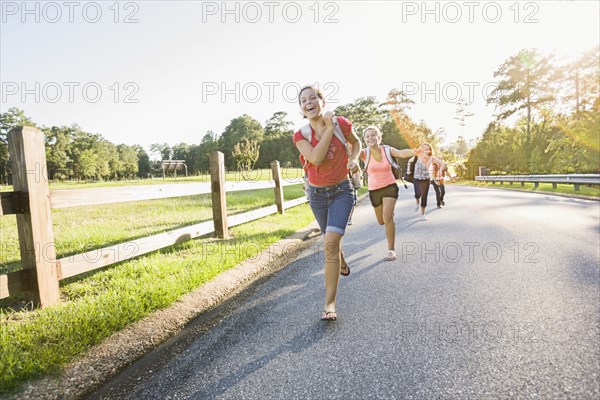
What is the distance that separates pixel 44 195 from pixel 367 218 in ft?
26.6

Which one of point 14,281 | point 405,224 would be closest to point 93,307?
point 14,281

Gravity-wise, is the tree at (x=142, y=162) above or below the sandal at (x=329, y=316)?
above

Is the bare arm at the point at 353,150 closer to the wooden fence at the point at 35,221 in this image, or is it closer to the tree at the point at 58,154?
the wooden fence at the point at 35,221

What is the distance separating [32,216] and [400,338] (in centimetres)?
327

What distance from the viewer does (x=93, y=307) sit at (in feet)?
10.2

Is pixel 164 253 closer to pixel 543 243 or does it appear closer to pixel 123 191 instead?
pixel 123 191

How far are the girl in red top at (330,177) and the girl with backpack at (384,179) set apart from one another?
207 cm

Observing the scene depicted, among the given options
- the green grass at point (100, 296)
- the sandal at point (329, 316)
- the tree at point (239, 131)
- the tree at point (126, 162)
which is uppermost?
the tree at point (239, 131)

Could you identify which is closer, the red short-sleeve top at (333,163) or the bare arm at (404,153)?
the red short-sleeve top at (333,163)

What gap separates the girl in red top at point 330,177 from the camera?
315 cm

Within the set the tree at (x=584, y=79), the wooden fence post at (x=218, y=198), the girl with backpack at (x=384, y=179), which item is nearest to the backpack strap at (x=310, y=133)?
the girl with backpack at (x=384, y=179)

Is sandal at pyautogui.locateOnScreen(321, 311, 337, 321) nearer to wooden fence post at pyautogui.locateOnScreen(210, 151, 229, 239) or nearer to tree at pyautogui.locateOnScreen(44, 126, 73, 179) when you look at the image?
wooden fence post at pyautogui.locateOnScreen(210, 151, 229, 239)

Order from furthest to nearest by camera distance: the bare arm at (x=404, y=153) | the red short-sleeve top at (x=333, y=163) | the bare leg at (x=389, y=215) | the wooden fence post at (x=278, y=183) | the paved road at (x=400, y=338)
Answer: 1. the wooden fence post at (x=278, y=183)
2. the bare leg at (x=389, y=215)
3. the bare arm at (x=404, y=153)
4. the red short-sleeve top at (x=333, y=163)
5. the paved road at (x=400, y=338)

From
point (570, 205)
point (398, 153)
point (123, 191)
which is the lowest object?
point (570, 205)
